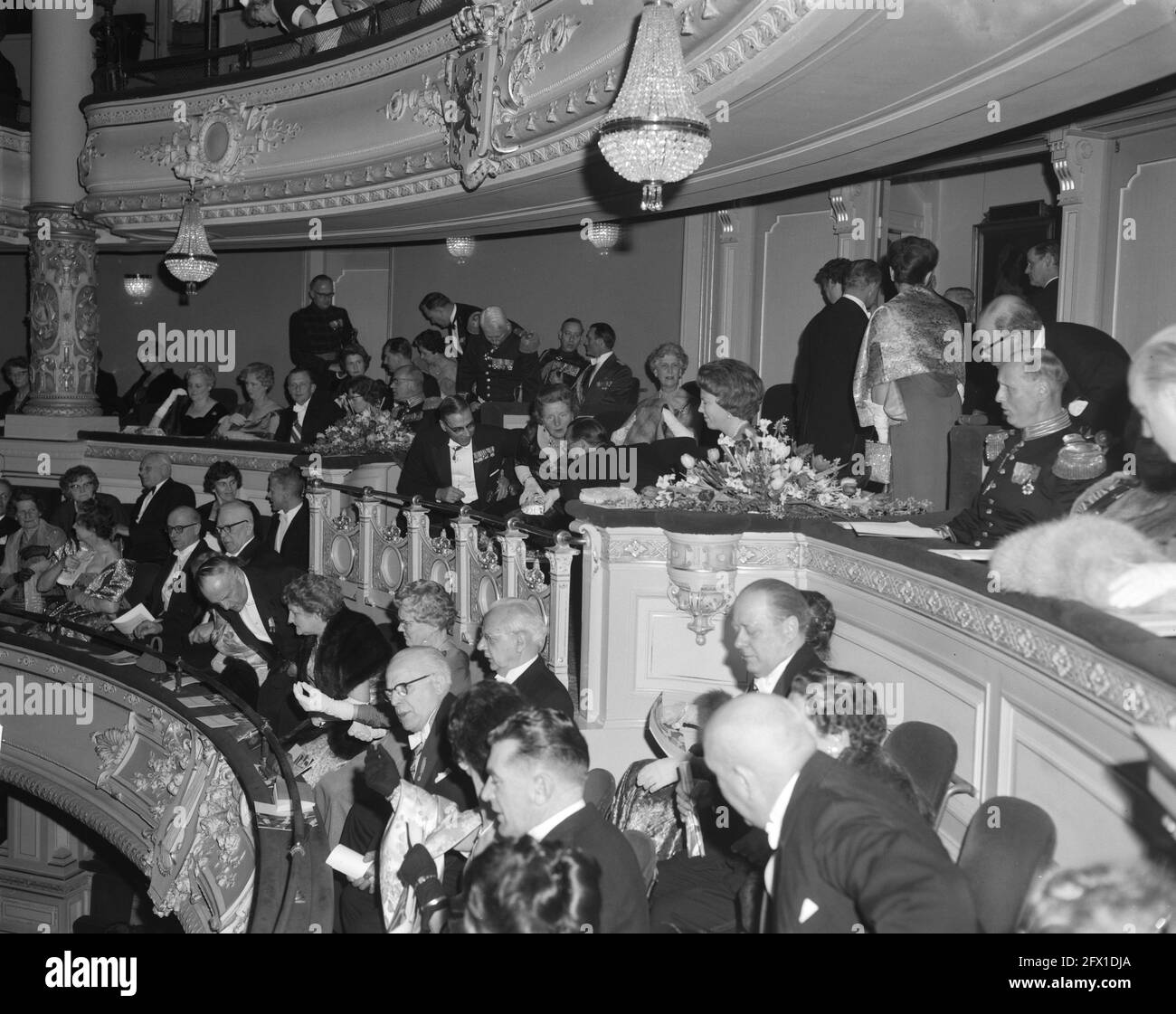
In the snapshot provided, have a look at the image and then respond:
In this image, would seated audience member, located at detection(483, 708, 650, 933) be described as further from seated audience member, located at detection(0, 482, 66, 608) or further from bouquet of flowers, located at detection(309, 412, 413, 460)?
seated audience member, located at detection(0, 482, 66, 608)

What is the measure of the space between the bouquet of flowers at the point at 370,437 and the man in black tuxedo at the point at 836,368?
3.11 m

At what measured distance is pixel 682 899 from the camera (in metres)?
3.31

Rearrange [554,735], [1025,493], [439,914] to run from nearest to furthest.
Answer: [554,735], [439,914], [1025,493]

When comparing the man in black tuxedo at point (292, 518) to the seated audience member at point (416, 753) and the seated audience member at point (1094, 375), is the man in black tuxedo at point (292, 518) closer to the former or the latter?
the seated audience member at point (416, 753)

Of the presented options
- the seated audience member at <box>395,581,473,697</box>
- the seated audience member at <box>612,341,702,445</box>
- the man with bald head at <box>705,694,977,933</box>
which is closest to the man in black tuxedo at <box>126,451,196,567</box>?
Result: the seated audience member at <box>612,341,702,445</box>

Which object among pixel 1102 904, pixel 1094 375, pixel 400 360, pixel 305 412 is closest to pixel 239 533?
pixel 400 360

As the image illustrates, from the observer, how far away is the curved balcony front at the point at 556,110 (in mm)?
4555

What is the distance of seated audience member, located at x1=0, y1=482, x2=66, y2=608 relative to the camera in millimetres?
8555

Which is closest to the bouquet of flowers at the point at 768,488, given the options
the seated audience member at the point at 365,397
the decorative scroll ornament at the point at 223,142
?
the seated audience member at the point at 365,397

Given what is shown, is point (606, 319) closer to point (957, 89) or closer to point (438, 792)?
point (957, 89)

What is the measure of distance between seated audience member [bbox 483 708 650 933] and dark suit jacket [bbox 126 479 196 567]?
20.9 feet
